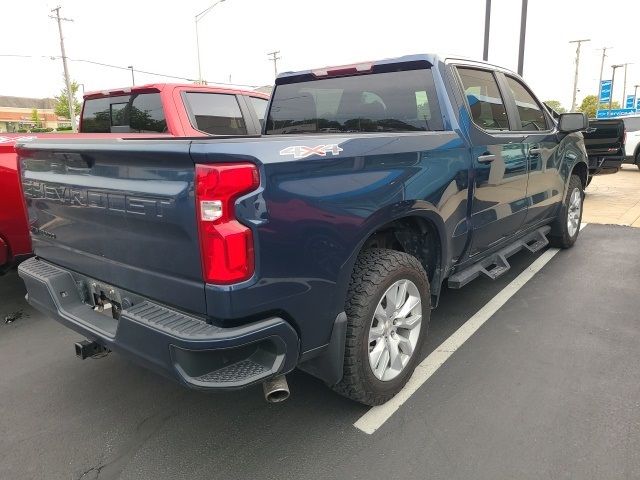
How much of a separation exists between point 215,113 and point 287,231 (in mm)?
3941

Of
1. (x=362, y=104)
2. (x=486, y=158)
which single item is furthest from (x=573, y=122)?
(x=362, y=104)

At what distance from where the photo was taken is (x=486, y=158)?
3.36 meters

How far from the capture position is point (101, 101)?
19.4ft

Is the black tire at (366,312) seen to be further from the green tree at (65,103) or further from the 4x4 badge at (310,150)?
the green tree at (65,103)

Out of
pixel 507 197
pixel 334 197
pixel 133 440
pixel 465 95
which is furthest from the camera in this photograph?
pixel 507 197

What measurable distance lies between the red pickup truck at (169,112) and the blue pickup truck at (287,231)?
1.95 m

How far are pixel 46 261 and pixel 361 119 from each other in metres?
2.23

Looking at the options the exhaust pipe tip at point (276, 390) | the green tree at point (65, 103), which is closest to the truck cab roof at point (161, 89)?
the exhaust pipe tip at point (276, 390)

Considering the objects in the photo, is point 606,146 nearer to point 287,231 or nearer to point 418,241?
point 418,241

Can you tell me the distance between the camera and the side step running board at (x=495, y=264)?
346cm

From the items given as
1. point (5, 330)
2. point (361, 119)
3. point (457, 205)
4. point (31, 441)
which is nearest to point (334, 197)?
point (457, 205)

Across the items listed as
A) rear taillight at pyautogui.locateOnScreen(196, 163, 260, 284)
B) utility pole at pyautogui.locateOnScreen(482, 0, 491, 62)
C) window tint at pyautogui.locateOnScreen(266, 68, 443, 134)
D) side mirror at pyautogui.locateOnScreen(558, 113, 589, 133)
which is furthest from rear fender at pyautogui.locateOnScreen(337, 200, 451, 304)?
utility pole at pyautogui.locateOnScreen(482, 0, 491, 62)

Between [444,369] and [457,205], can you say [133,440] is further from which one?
[457,205]

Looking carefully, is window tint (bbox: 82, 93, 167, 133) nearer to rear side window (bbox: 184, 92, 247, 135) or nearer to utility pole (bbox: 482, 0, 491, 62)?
rear side window (bbox: 184, 92, 247, 135)
